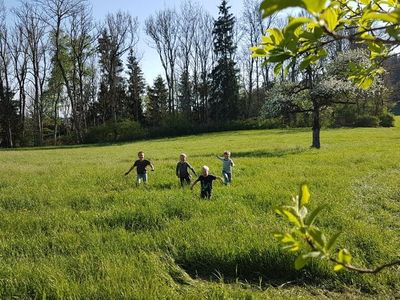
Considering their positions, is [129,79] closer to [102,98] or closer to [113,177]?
[102,98]

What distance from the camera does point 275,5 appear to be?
1033 millimetres

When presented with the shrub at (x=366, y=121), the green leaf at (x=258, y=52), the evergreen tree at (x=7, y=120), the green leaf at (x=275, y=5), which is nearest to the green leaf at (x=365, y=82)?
the green leaf at (x=258, y=52)

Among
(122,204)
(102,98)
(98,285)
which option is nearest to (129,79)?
(102,98)

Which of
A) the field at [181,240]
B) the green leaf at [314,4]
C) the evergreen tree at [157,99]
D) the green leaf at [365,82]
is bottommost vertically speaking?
the field at [181,240]

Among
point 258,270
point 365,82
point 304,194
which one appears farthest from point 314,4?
point 258,270

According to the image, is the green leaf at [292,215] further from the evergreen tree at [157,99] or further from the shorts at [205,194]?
the evergreen tree at [157,99]

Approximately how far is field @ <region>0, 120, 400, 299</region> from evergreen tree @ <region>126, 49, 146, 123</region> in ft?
164

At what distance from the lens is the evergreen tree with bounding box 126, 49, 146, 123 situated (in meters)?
61.2

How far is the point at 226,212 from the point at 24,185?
22.1 ft

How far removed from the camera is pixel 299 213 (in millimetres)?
1410

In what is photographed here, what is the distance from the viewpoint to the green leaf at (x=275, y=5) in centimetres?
101

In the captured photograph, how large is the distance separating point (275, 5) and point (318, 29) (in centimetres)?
30

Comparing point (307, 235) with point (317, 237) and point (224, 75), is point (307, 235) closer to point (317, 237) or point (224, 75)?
point (317, 237)

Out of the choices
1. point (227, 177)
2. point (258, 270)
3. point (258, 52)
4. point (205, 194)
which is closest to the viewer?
point (258, 52)
